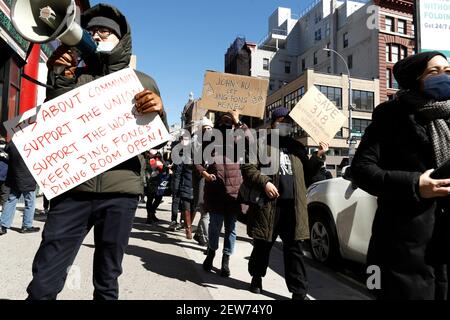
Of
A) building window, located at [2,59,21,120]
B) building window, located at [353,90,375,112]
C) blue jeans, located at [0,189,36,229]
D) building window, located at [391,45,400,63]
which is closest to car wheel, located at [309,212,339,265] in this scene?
blue jeans, located at [0,189,36,229]

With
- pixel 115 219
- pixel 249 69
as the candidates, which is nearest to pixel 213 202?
pixel 115 219

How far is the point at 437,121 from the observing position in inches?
71.8

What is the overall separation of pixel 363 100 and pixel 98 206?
144ft

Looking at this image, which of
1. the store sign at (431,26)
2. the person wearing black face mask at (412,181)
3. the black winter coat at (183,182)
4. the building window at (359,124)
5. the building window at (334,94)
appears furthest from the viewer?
the building window at (334,94)

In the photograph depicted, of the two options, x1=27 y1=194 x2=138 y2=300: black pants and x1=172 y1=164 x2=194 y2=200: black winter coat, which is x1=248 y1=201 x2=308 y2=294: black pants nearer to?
x1=27 y1=194 x2=138 y2=300: black pants

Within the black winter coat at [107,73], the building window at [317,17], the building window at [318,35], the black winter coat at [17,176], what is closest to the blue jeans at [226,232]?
the black winter coat at [107,73]

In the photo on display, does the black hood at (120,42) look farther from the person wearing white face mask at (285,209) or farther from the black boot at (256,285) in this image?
the black boot at (256,285)

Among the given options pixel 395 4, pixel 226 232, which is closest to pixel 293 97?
pixel 395 4

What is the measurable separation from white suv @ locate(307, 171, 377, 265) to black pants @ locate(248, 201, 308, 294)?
3.93 feet

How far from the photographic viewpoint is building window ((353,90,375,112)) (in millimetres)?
42312

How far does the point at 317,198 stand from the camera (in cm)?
550

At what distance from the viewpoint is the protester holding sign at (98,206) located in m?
2.17

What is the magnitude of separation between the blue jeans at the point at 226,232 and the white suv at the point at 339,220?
137cm
